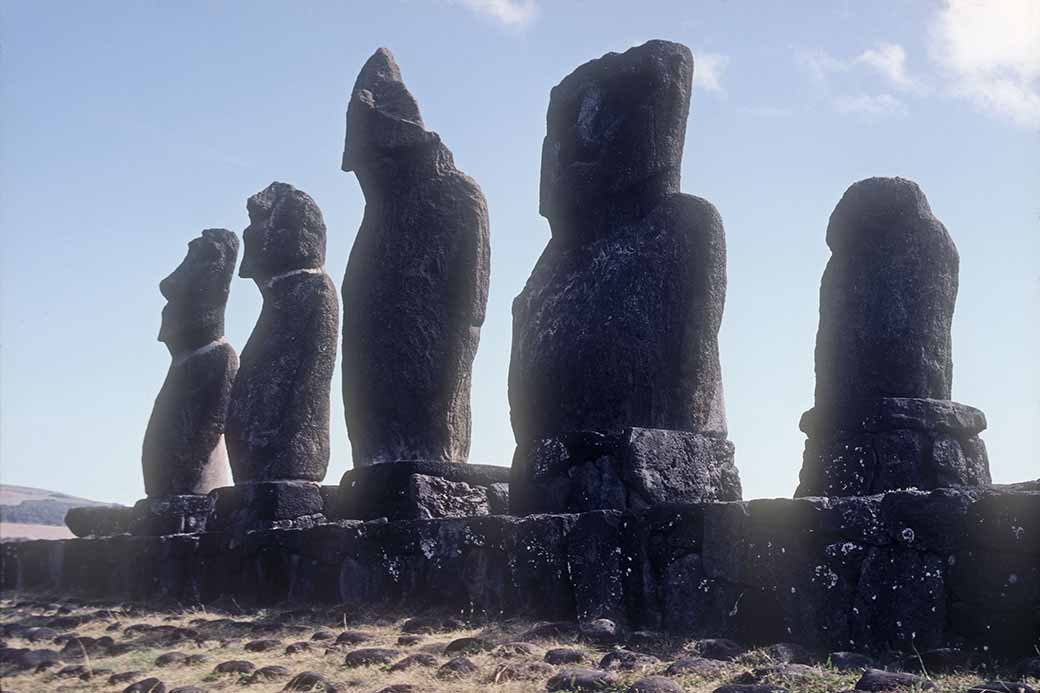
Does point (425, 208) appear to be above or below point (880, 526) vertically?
above

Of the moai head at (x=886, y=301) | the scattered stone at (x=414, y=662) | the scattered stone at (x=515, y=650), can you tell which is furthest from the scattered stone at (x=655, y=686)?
the moai head at (x=886, y=301)

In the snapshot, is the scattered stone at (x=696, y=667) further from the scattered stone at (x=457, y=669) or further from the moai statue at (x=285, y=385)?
the moai statue at (x=285, y=385)

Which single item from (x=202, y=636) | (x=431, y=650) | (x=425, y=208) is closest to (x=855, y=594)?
(x=431, y=650)

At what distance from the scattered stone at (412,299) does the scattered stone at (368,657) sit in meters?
3.24

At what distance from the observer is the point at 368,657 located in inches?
215

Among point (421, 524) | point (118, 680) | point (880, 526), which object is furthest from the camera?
point (421, 524)

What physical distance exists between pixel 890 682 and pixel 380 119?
20.5 ft

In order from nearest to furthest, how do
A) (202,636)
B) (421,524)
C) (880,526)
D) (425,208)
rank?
(880,526), (202,636), (421,524), (425,208)

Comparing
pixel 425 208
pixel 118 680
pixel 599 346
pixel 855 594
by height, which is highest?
pixel 425 208

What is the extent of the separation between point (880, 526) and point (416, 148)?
5125 millimetres

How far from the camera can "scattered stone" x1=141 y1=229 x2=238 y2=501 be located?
12.1 metres

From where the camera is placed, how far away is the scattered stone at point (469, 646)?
5566 millimetres

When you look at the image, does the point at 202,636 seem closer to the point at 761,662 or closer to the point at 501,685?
the point at 501,685

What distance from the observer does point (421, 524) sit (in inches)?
294
